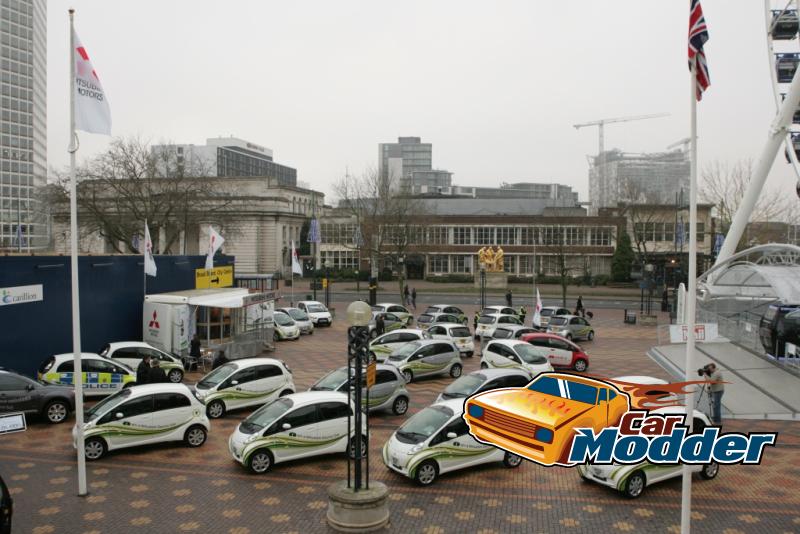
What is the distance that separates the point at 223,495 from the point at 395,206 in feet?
172

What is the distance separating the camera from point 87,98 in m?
12.9

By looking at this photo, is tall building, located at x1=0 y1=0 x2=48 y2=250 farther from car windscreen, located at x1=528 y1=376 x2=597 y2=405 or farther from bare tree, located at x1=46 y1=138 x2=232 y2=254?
car windscreen, located at x1=528 y1=376 x2=597 y2=405

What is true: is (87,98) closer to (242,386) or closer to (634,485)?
(242,386)

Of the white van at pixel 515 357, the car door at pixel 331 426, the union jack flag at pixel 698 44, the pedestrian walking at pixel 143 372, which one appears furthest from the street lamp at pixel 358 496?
the white van at pixel 515 357

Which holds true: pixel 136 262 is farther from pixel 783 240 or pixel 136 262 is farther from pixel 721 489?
pixel 783 240

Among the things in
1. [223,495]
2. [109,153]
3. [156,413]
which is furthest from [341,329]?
[223,495]

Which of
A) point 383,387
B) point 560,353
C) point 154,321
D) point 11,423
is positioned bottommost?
point 560,353

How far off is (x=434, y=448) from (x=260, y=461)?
3631 mm

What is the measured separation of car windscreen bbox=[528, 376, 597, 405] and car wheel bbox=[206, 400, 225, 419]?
11497mm

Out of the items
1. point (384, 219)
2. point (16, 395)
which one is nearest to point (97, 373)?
point (16, 395)

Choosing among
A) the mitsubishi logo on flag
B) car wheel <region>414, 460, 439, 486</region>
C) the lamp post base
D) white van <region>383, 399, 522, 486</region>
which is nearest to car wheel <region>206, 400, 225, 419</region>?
white van <region>383, 399, 522, 486</region>

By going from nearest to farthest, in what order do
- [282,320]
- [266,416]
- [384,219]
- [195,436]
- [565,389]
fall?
[565,389]
[266,416]
[195,436]
[282,320]
[384,219]

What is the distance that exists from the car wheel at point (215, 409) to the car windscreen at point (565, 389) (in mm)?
11497

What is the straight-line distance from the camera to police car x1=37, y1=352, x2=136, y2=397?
738 inches
